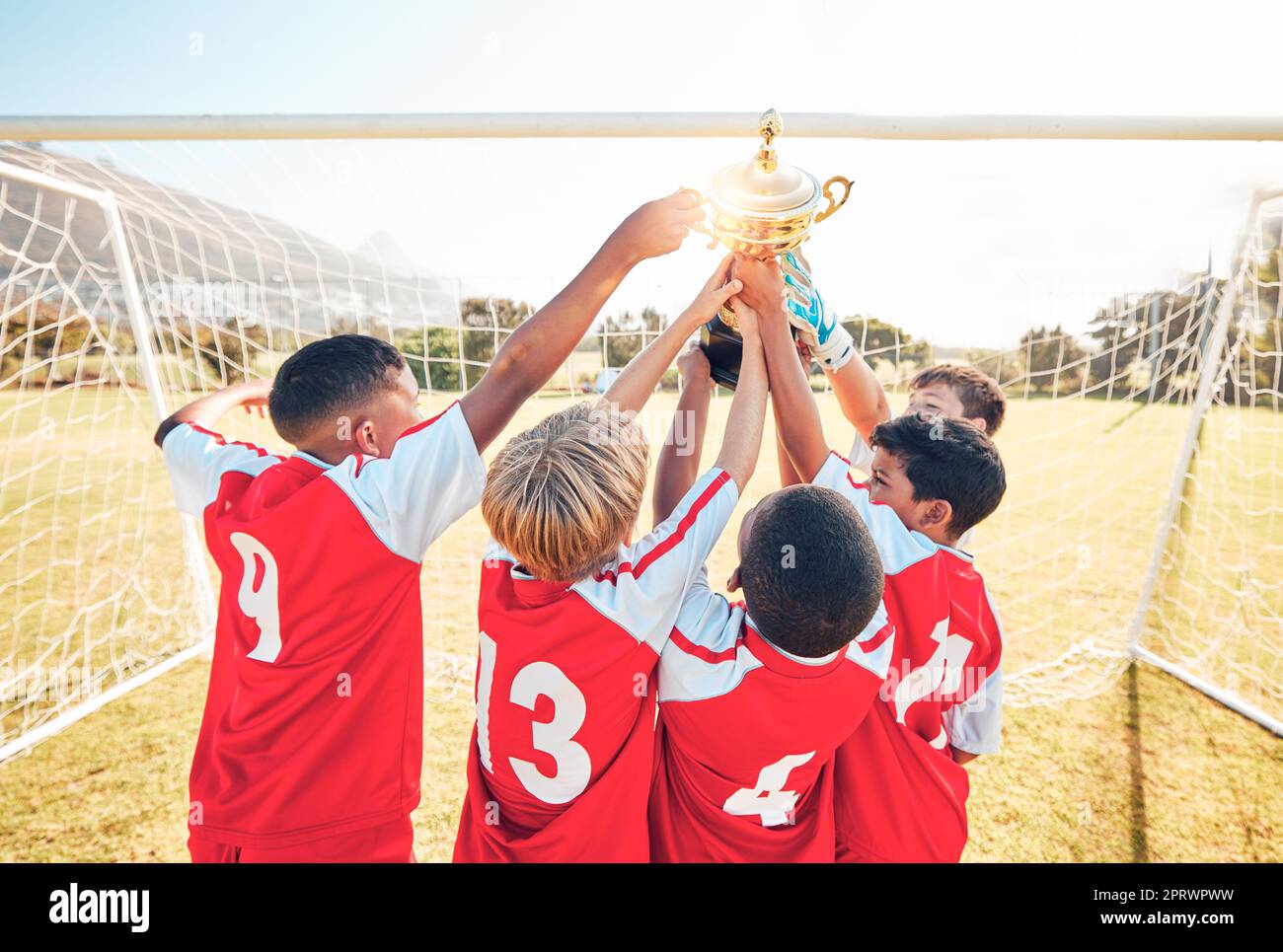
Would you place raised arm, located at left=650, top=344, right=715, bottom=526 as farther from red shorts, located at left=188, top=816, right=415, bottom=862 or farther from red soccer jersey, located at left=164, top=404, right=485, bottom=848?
red shorts, located at left=188, top=816, right=415, bottom=862

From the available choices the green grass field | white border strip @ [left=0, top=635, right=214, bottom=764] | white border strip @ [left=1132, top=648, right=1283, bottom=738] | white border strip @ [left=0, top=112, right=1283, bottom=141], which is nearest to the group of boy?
white border strip @ [left=0, top=112, right=1283, bottom=141]

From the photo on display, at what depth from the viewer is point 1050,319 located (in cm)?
379

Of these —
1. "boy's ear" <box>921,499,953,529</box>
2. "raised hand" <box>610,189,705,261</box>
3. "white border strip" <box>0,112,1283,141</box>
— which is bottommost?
"boy's ear" <box>921,499,953,529</box>

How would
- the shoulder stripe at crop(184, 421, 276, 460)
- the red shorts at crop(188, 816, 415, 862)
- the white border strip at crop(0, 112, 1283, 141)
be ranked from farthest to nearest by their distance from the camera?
1. the white border strip at crop(0, 112, 1283, 141)
2. the shoulder stripe at crop(184, 421, 276, 460)
3. the red shorts at crop(188, 816, 415, 862)

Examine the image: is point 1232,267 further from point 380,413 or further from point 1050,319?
point 380,413

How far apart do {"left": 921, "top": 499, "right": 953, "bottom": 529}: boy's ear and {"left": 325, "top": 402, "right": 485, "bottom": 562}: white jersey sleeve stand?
1.02m

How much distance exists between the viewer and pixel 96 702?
11.6 feet

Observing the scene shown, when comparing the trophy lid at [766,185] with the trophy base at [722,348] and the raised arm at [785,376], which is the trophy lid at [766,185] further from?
the trophy base at [722,348]

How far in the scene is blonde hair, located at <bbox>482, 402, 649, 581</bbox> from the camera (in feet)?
3.69

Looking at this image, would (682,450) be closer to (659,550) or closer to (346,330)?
(659,550)

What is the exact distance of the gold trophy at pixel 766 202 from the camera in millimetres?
1404

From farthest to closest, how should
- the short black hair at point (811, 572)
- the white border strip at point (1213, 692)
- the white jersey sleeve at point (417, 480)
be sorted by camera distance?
1. the white border strip at point (1213, 692)
2. the white jersey sleeve at point (417, 480)
3. the short black hair at point (811, 572)

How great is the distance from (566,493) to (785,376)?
60 cm

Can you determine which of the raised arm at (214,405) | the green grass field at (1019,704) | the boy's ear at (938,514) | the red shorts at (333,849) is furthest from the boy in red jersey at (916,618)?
the green grass field at (1019,704)
